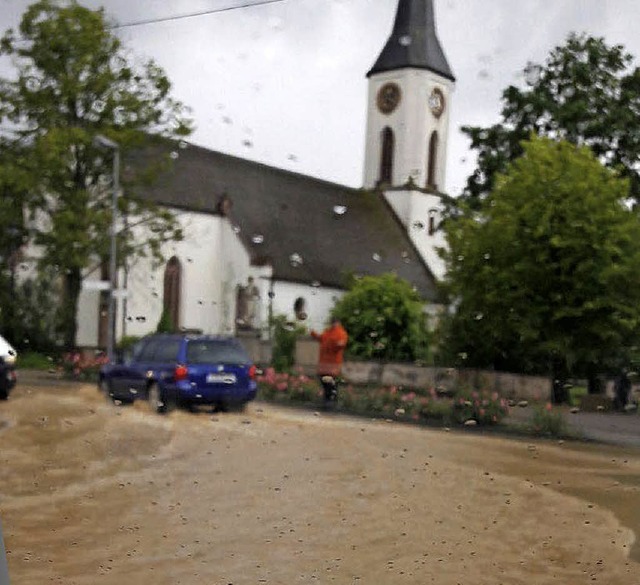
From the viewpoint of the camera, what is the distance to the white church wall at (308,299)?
165 ft

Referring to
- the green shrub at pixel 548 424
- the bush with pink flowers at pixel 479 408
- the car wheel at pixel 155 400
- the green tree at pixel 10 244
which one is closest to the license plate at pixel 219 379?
the car wheel at pixel 155 400

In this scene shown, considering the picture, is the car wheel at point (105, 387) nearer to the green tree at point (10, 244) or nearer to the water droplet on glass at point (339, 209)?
the green tree at point (10, 244)

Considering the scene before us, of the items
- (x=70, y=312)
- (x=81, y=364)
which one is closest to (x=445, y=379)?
(x=81, y=364)

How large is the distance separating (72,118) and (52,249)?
10.2 metres

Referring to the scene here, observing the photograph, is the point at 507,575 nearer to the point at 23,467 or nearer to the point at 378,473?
the point at 378,473

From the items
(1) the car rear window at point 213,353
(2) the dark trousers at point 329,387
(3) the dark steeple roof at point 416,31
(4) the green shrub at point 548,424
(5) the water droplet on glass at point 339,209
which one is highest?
(5) the water droplet on glass at point 339,209

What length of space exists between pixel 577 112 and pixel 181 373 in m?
12.8

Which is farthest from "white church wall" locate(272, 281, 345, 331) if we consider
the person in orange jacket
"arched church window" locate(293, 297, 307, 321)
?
the person in orange jacket

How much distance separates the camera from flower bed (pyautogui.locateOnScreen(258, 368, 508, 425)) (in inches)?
727

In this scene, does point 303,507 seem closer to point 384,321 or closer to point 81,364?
point 81,364

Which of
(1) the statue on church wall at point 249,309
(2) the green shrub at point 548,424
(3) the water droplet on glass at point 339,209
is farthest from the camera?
(3) the water droplet on glass at point 339,209

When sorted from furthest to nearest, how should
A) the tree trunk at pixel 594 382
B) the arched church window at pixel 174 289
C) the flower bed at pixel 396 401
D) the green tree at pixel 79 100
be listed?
the tree trunk at pixel 594 382 → the flower bed at pixel 396 401 → the arched church window at pixel 174 289 → the green tree at pixel 79 100

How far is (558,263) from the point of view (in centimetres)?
2456

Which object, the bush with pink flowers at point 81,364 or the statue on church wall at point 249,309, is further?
the statue on church wall at point 249,309
